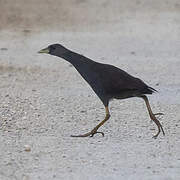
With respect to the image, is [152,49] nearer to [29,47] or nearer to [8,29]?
[29,47]

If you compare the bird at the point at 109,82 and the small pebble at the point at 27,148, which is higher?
the bird at the point at 109,82

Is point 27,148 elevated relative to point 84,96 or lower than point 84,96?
elevated

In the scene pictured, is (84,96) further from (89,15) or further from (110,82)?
(89,15)

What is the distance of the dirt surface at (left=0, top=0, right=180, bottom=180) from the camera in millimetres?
7035

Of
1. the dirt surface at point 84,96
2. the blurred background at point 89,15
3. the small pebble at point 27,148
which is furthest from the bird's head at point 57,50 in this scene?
the blurred background at point 89,15

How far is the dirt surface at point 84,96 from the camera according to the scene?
704 cm

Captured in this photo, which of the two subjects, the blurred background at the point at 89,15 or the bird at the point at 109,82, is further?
the blurred background at the point at 89,15

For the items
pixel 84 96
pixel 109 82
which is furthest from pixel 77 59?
pixel 84 96

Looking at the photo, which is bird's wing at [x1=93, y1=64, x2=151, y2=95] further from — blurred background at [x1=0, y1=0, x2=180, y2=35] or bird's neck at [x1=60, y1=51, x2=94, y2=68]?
blurred background at [x1=0, y1=0, x2=180, y2=35]

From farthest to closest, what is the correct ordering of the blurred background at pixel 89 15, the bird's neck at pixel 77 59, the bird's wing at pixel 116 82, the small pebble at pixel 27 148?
the blurred background at pixel 89 15, the bird's neck at pixel 77 59, the bird's wing at pixel 116 82, the small pebble at pixel 27 148

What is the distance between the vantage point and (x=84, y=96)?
10.9m

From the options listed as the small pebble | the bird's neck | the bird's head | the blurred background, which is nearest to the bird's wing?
the bird's neck

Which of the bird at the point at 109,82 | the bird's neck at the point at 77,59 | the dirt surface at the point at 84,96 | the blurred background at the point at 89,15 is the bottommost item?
the blurred background at the point at 89,15

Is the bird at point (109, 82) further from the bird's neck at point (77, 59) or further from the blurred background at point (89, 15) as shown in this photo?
the blurred background at point (89, 15)
